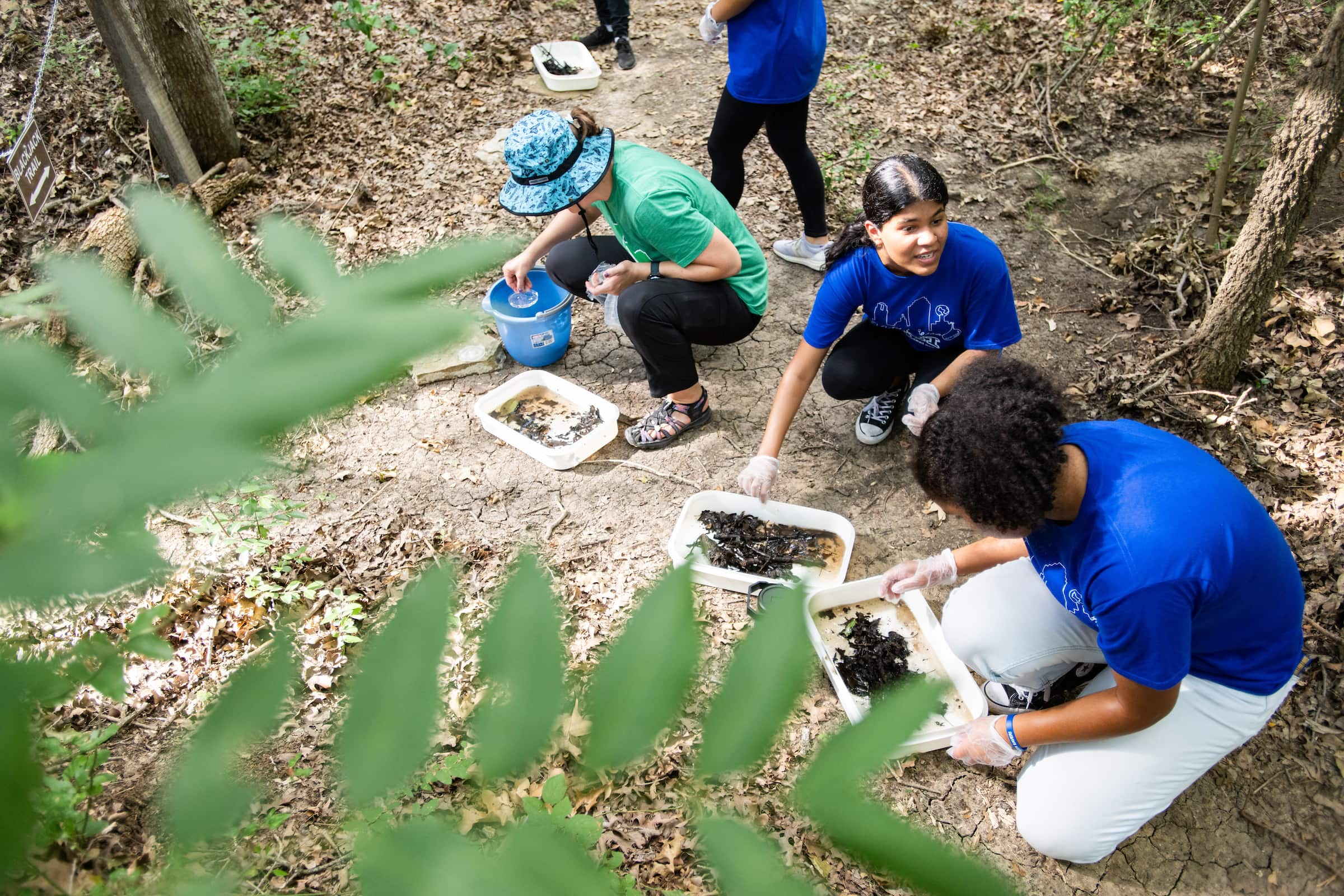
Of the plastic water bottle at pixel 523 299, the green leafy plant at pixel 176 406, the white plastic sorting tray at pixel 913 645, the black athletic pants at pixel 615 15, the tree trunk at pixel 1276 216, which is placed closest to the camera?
the green leafy plant at pixel 176 406

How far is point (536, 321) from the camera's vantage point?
3.19 m

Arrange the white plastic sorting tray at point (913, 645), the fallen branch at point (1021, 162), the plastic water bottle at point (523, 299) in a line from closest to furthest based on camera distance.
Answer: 1. the white plastic sorting tray at point (913, 645)
2. the plastic water bottle at point (523, 299)
3. the fallen branch at point (1021, 162)

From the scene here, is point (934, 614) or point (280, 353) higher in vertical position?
point (280, 353)


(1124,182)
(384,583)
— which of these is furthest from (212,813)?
(1124,182)

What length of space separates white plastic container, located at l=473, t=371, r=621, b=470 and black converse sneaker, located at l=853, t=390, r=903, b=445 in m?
0.96

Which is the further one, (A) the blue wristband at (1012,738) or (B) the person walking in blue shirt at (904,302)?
(B) the person walking in blue shirt at (904,302)

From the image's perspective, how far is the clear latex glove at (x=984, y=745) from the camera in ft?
6.61

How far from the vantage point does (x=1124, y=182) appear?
4289 mm

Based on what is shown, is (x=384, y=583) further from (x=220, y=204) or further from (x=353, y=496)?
(x=220, y=204)

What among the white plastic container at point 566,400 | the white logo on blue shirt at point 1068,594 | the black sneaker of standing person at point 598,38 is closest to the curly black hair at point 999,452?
the white logo on blue shirt at point 1068,594

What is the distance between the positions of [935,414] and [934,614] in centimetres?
100

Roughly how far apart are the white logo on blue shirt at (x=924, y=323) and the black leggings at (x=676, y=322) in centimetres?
53

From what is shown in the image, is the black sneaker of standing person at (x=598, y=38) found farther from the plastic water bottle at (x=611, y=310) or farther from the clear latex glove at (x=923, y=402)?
the clear latex glove at (x=923, y=402)

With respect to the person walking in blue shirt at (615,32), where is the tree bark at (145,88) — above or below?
above
